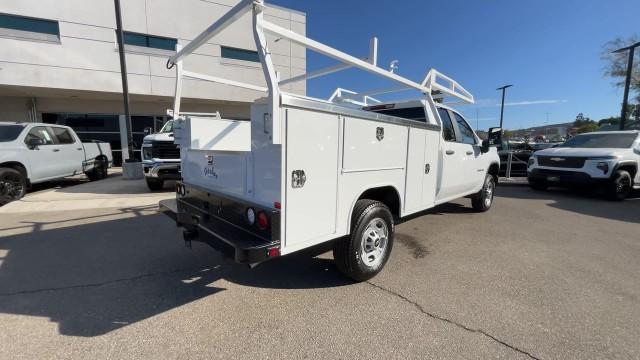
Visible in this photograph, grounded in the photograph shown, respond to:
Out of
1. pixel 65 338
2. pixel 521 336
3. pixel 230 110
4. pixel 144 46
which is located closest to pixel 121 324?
pixel 65 338

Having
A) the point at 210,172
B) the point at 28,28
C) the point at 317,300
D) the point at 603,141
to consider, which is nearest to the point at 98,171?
the point at 28,28

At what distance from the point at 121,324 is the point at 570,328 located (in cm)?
372

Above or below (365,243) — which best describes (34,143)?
above

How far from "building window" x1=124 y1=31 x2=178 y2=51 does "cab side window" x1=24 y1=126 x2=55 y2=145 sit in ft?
28.2

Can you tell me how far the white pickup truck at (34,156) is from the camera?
7090 millimetres

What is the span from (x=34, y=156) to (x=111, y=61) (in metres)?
8.85

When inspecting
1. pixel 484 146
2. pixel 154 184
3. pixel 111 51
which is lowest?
pixel 154 184

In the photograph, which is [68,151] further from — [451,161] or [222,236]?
[451,161]

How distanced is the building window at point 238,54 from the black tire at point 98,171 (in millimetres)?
8896

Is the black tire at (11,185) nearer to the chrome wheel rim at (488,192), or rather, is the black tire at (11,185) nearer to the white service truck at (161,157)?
the white service truck at (161,157)

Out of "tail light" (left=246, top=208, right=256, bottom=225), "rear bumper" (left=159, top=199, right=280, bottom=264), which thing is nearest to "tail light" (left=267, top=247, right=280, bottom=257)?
"rear bumper" (left=159, top=199, right=280, bottom=264)

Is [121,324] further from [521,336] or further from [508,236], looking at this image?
[508,236]

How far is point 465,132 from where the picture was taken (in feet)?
17.9

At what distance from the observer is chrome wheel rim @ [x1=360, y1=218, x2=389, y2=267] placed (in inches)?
128
